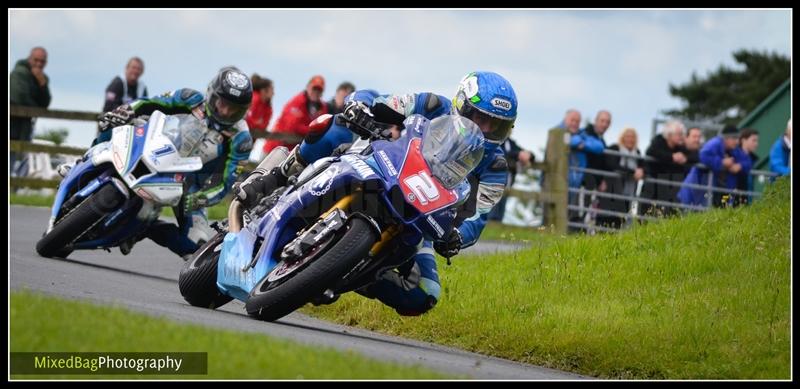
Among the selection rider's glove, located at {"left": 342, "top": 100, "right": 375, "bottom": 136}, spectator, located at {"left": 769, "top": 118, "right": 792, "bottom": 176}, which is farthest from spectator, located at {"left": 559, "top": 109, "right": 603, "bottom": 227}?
rider's glove, located at {"left": 342, "top": 100, "right": 375, "bottom": 136}

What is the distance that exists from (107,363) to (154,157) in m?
5.99

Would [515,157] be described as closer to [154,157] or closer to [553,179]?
[553,179]

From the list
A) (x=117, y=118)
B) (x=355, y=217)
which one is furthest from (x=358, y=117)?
(x=117, y=118)

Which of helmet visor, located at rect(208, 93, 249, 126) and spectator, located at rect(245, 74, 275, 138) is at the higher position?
helmet visor, located at rect(208, 93, 249, 126)

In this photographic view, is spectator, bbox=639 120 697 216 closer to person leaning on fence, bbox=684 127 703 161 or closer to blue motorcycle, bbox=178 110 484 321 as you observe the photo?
person leaning on fence, bbox=684 127 703 161

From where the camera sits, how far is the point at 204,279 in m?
10.6

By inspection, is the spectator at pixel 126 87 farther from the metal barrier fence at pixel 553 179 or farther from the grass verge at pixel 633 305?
the grass verge at pixel 633 305

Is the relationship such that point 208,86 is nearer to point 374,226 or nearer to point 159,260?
point 159,260

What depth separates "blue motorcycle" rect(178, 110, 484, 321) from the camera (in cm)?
928

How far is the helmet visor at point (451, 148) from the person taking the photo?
9.59 metres

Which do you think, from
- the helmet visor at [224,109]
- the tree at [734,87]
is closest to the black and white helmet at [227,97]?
the helmet visor at [224,109]

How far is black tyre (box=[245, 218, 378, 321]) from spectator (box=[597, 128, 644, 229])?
1185 centimetres

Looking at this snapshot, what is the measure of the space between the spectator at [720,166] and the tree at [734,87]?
118 feet

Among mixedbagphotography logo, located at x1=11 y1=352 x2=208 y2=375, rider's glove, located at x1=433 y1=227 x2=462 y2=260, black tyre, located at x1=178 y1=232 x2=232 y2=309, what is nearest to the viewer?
mixedbagphotography logo, located at x1=11 y1=352 x2=208 y2=375
